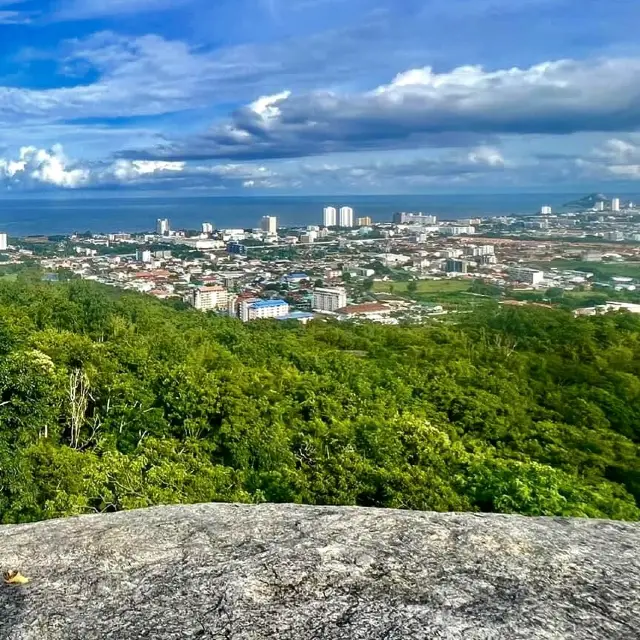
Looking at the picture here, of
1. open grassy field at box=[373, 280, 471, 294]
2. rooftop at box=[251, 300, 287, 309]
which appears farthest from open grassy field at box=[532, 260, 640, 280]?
rooftop at box=[251, 300, 287, 309]

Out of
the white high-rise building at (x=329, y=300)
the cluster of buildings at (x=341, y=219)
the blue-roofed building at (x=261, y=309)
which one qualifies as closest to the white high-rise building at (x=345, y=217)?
the cluster of buildings at (x=341, y=219)

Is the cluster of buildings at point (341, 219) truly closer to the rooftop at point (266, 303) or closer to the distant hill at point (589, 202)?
the distant hill at point (589, 202)

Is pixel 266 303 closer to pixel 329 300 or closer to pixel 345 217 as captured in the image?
pixel 329 300

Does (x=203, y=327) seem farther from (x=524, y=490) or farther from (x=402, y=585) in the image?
(x=402, y=585)

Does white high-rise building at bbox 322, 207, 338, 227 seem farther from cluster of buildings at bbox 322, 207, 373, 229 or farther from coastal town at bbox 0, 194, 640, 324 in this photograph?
coastal town at bbox 0, 194, 640, 324

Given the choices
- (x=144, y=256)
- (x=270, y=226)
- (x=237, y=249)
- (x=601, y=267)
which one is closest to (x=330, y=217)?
(x=270, y=226)

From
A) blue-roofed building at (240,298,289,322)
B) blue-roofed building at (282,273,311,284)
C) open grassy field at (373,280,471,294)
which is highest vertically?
blue-roofed building at (282,273,311,284)
